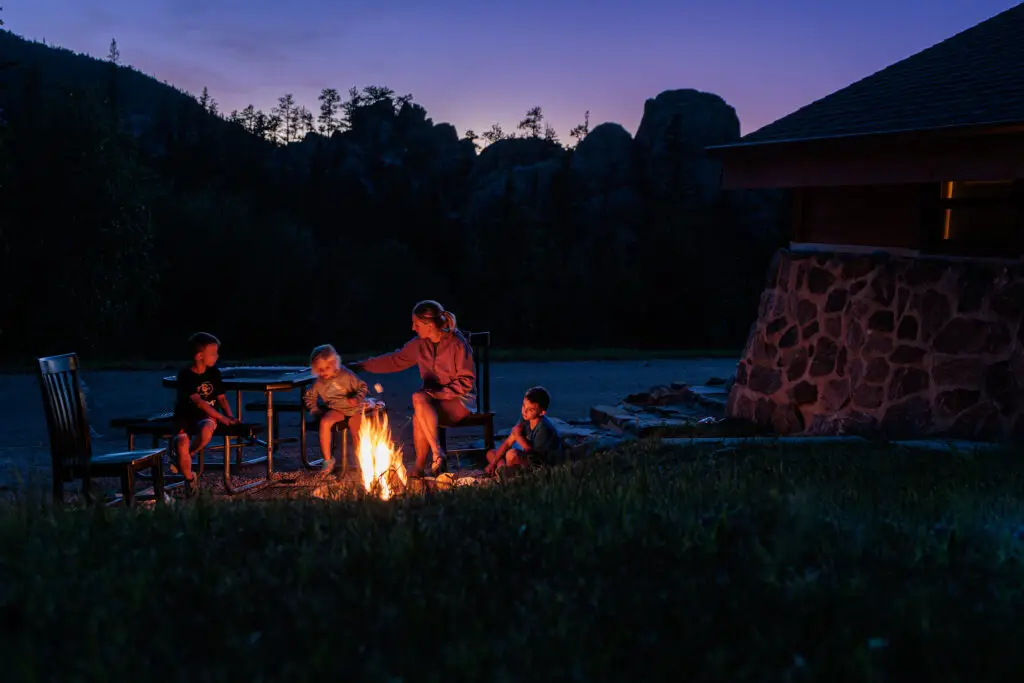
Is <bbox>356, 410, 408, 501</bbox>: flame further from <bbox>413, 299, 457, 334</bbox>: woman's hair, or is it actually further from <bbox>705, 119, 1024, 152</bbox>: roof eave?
<bbox>705, 119, 1024, 152</bbox>: roof eave

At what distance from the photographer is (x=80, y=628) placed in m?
3.46

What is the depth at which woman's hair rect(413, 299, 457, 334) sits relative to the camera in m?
8.01

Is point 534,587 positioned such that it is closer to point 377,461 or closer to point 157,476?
point 377,461

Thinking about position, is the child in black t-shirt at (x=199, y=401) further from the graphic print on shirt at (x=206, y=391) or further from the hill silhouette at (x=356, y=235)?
the hill silhouette at (x=356, y=235)

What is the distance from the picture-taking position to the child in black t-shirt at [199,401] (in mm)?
7496

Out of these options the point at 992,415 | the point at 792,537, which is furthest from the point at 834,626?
the point at 992,415

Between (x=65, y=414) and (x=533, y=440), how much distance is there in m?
3.52

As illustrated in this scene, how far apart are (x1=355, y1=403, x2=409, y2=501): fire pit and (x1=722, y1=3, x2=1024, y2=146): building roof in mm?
5104

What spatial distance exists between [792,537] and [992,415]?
5.14m

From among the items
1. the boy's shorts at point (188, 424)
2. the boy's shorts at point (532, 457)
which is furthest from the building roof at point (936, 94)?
the boy's shorts at point (188, 424)

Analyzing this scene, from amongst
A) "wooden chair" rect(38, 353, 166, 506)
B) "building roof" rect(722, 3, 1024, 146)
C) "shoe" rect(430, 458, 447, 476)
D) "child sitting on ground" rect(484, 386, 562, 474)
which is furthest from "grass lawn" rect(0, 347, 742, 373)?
"wooden chair" rect(38, 353, 166, 506)

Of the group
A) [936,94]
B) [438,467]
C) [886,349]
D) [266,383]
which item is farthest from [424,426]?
[936,94]

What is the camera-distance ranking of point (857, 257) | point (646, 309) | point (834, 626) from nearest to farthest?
point (834, 626), point (857, 257), point (646, 309)

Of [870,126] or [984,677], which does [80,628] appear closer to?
[984,677]
